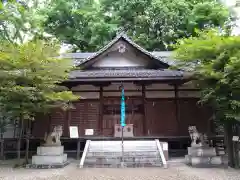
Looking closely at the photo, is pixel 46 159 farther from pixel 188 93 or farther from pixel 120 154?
pixel 188 93

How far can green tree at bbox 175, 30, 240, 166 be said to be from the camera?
778cm

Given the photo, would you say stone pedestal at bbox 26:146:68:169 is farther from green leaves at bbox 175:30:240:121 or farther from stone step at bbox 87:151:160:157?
green leaves at bbox 175:30:240:121

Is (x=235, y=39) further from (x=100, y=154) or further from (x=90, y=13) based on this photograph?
(x=90, y=13)

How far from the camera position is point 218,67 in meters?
8.34

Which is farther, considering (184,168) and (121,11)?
(121,11)

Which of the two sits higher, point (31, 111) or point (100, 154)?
point (31, 111)

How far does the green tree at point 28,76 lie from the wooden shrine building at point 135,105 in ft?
9.57

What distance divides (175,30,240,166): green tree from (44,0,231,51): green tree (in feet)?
49.4

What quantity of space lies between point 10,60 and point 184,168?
806 cm

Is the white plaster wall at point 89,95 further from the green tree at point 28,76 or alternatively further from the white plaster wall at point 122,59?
the green tree at point 28,76

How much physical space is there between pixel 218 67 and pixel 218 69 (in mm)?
84

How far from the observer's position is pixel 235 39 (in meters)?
7.69

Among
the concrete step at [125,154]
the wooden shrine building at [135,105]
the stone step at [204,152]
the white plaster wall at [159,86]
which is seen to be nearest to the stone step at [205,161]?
the stone step at [204,152]

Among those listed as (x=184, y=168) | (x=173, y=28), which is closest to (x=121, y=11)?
(x=173, y=28)
